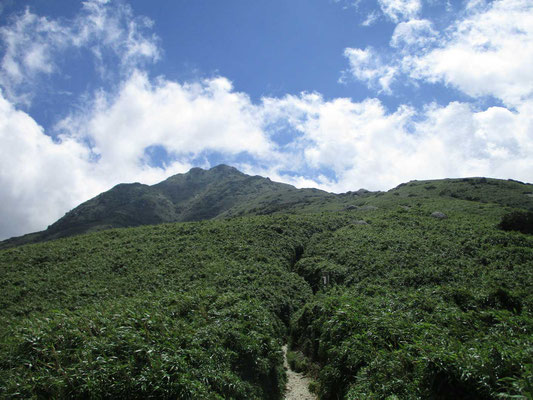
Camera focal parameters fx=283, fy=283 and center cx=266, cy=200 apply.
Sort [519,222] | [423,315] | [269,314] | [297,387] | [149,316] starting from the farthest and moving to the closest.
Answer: [519,222]
[269,314]
[297,387]
[423,315]
[149,316]

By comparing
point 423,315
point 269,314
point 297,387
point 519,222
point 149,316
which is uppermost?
point 519,222

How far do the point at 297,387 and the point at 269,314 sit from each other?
207 inches

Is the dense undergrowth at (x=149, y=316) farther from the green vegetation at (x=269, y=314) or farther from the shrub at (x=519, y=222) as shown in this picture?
the shrub at (x=519, y=222)

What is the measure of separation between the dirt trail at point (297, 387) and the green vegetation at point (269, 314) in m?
0.48

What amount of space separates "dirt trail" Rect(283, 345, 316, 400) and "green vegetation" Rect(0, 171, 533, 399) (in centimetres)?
48

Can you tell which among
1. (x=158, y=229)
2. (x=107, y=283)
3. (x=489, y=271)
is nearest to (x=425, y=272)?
(x=489, y=271)

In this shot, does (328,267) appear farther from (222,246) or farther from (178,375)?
(178,375)

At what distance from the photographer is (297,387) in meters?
14.1

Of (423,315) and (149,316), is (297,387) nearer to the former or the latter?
(423,315)

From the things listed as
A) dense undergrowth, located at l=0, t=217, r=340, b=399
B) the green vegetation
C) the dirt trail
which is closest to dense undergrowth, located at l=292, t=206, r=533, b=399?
the green vegetation

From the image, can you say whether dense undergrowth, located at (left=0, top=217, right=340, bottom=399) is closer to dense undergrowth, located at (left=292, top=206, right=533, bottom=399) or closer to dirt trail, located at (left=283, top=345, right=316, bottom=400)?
dirt trail, located at (left=283, top=345, right=316, bottom=400)

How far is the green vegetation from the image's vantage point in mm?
8562

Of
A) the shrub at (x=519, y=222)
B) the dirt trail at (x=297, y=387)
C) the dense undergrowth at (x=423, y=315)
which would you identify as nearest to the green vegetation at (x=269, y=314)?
the dense undergrowth at (x=423, y=315)

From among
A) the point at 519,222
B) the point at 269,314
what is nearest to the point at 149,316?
the point at 269,314
